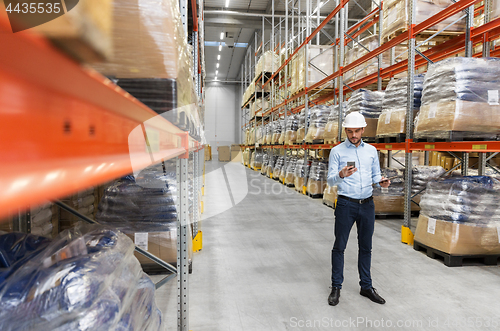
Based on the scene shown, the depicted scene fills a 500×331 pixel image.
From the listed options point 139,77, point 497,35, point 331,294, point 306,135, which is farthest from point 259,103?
point 139,77

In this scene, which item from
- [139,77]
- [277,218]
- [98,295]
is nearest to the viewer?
[98,295]

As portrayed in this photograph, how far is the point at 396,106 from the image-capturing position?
5168 mm

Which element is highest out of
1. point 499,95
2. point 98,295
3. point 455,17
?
point 455,17

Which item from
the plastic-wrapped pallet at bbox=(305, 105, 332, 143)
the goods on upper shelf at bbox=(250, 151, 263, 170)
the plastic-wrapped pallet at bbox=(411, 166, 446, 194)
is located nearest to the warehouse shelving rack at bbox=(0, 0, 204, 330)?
the plastic-wrapped pallet at bbox=(411, 166, 446, 194)

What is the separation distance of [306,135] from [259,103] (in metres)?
9.38

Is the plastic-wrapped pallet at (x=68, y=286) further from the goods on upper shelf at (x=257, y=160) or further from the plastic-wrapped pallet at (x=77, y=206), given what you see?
the goods on upper shelf at (x=257, y=160)

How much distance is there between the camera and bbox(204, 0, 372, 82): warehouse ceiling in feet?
50.5

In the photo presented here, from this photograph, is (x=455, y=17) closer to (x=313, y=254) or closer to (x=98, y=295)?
(x=313, y=254)

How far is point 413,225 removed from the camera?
19.0 feet

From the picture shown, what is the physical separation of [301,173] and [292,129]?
1.82 m

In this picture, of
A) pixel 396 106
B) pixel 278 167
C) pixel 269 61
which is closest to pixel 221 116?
pixel 269 61

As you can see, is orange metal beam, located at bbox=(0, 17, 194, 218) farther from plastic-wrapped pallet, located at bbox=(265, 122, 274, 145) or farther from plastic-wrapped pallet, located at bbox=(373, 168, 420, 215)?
plastic-wrapped pallet, located at bbox=(265, 122, 274, 145)

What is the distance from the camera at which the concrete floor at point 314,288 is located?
→ 2697 mm

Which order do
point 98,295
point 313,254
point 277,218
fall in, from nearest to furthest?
point 98,295 < point 313,254 < point 277,218
